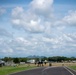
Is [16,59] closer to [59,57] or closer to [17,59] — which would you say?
[17,59]

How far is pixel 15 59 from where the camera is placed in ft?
426

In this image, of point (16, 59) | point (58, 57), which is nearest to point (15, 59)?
point (16, 59)

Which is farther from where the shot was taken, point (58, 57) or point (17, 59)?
point (58, 57)

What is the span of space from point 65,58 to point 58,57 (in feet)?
13.1

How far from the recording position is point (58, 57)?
160m

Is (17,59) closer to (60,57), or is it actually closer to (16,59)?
(16,59)

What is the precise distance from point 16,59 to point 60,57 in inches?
1487

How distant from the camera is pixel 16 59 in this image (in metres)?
130

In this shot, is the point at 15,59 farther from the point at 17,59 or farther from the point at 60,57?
the point at 60,57

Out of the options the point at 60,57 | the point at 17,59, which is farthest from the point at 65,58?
the point at 17,59

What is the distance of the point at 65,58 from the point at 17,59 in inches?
1461

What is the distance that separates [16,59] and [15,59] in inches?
29.4

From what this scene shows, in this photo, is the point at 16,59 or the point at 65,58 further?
the point at 65,58

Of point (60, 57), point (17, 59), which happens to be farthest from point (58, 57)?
point (17, 59)
